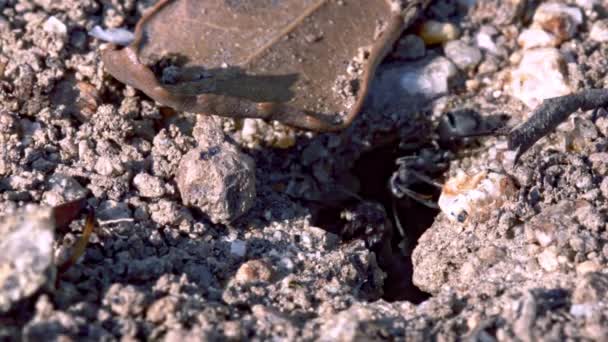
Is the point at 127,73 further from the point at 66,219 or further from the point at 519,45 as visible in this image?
the point at 519,45

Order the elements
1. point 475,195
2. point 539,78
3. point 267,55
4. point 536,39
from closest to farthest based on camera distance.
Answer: point 475,195 → point 267,55 → point 539,78 → point 536,39

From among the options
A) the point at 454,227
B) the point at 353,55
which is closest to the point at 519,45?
the point at 353,55

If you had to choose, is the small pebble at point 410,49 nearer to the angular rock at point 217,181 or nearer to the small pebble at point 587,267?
the angular rock at point 217,181

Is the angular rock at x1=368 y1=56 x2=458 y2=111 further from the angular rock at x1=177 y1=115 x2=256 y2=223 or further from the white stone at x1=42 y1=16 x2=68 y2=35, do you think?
the white stone at x1=42 y1=16 x2=68 y2=35

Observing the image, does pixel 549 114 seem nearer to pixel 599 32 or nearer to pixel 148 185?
pixel 599 32

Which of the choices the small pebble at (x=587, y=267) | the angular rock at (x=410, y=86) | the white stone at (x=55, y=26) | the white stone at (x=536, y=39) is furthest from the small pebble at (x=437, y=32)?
the white stone at (x=55, y=26)

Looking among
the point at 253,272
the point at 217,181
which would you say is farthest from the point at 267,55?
the point at 253,272
